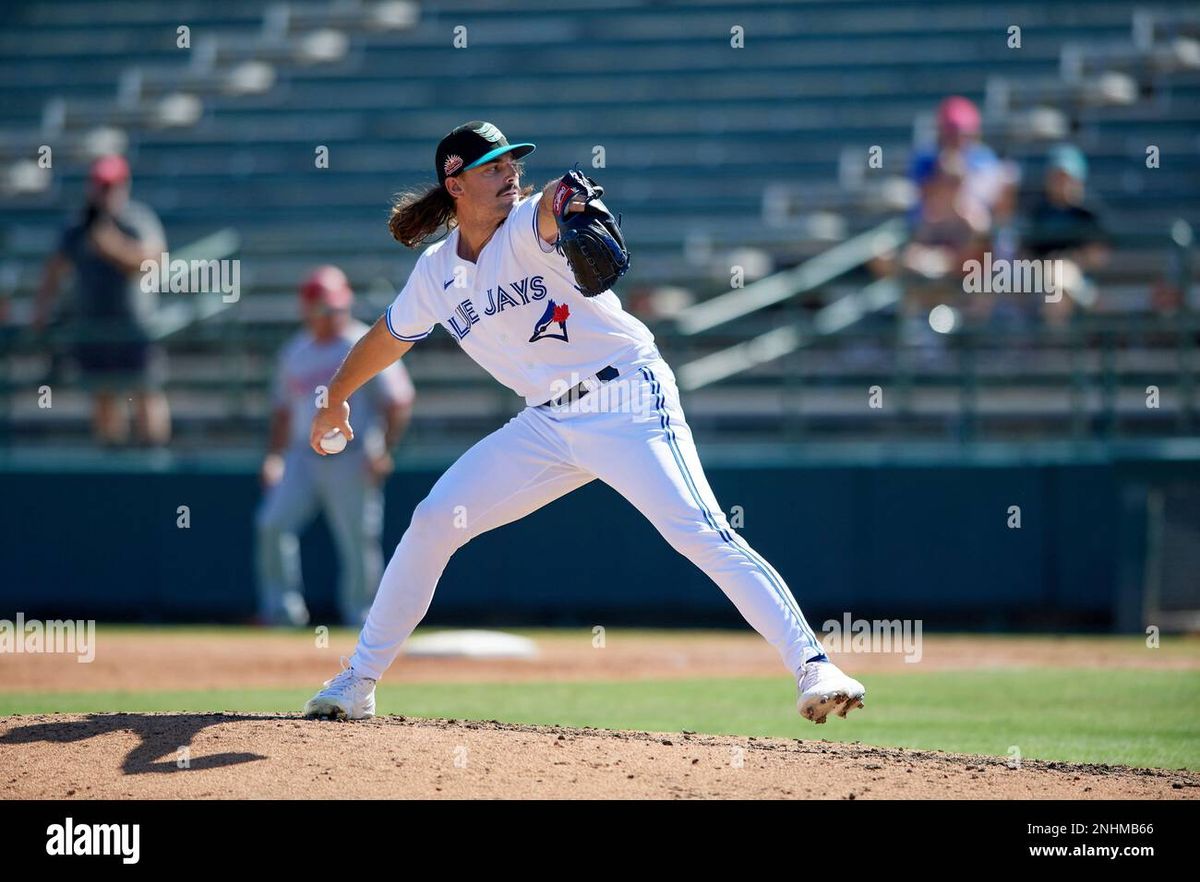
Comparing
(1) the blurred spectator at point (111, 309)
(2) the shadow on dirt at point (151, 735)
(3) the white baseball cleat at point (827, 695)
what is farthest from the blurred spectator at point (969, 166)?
(2) the shadow on dirt at point (151, 735)

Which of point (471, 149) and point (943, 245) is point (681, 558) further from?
point (471, 149)

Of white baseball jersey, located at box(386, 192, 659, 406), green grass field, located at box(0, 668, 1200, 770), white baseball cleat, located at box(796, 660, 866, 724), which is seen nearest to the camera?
white baseball cleat, located at box(796, 660, 866, 724)

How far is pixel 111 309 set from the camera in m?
13.2

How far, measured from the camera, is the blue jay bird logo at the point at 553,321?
217 inches

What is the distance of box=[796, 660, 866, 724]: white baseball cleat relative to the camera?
5.10 m

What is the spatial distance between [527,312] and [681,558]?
6.40 m

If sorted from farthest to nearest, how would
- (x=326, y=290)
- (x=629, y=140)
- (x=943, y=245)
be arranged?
1. (x=629, y=140)
2. (x=943, y=245)
3. (x=326, y=290)

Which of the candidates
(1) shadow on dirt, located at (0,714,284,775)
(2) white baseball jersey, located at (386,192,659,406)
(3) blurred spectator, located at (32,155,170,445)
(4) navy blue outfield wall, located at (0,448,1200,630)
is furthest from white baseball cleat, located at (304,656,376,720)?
(3) blurred spectator, located at (32,155,170,445)

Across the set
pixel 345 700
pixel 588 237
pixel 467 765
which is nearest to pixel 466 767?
pixel 467 765

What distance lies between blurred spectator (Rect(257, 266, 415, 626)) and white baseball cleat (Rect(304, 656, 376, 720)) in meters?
5.14

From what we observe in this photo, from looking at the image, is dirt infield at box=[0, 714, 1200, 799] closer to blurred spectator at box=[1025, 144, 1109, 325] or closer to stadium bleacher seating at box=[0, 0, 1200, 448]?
stadium bleacher seating at box=[0, 0, 1200, 448]

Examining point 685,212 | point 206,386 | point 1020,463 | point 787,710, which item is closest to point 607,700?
point 787,710

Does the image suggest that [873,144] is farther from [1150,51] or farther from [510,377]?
[510,377]

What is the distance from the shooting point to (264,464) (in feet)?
40.0
